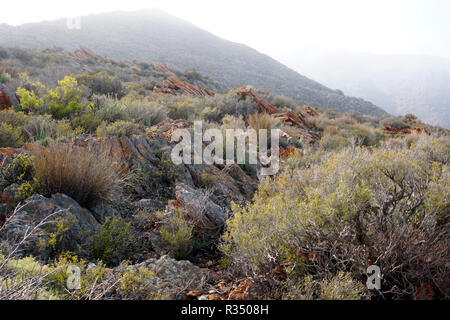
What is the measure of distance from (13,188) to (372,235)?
12.0 ft

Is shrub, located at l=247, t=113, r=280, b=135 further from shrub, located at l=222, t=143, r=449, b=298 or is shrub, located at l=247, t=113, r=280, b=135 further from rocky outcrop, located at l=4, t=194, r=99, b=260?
rocky outcrop, located at l=4, t=194, r=99, b=260

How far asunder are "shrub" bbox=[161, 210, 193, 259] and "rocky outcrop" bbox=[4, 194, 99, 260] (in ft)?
2.66

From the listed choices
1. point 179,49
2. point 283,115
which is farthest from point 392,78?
point 283,115

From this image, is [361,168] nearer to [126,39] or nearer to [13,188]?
[13,188]

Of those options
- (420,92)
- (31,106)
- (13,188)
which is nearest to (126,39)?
(31,106)

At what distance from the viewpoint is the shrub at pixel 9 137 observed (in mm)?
4008

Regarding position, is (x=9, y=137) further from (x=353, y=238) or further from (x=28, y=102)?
(x=353, y=238)

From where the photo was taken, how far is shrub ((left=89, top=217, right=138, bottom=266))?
2684 millimetres

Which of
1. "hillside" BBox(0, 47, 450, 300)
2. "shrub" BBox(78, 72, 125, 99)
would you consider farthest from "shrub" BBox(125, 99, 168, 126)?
"shrub" BBox(78, 72, 125, 99)

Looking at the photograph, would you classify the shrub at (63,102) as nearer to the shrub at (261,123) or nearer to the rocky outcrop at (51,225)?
the rocky outcrop at (51,225)

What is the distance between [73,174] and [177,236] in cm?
145

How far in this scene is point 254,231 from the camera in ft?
8.35

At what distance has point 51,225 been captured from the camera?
262cm

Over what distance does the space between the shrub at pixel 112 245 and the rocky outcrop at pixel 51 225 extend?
137 mm
